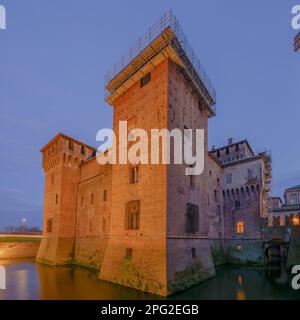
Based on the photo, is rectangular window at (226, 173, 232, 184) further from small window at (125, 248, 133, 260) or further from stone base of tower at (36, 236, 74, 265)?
stone base of tower at (36, 236, 74, 265)

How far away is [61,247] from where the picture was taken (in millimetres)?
24906

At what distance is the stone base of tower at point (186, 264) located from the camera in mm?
13391

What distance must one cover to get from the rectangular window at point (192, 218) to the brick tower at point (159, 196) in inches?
2.6

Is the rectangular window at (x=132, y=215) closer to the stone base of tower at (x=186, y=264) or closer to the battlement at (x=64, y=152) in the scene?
the stone base of tower at (x=186, y=264)

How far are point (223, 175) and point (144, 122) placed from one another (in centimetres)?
1738

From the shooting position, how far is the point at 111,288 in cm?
1444

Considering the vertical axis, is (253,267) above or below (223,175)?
below

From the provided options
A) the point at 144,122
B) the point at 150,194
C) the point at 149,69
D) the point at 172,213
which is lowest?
the point at 172,213

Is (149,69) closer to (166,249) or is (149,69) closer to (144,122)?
(144,122)

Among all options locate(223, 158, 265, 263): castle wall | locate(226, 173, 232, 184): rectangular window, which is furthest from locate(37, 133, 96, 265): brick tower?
locate(223, 158, 265, 263): castle wall

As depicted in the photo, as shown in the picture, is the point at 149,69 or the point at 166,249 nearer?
the point at 166,249

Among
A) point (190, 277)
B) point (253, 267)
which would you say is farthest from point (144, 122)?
point (253, 267)

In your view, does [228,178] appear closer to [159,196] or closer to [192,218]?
[192,218]

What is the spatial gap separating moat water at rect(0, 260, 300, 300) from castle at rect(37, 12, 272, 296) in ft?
2.86
